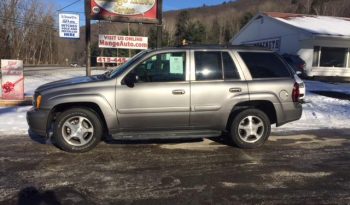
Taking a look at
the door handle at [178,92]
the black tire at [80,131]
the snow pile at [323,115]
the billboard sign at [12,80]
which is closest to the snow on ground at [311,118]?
the snow pile at [323,115]

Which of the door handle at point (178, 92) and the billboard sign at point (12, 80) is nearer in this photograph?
the door handle at point (178, 92)

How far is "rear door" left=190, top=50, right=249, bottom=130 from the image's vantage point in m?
6.82

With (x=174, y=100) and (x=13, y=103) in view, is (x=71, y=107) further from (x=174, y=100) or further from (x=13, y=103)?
(x=13, y=103)

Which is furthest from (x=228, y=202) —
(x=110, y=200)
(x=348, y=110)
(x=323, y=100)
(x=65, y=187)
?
(x=323, y=100)

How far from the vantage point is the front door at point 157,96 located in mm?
6605

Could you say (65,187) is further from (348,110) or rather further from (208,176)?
(348,110)

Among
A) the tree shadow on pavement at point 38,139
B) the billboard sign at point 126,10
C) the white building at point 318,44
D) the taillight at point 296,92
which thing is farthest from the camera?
the white building at point 318,44

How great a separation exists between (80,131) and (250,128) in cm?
290

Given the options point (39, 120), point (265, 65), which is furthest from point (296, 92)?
point (39, 120)

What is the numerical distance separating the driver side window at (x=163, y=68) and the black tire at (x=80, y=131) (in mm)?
1026

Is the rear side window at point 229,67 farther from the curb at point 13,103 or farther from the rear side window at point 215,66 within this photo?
the curb at point 13,103

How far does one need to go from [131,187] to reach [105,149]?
6.45 feet

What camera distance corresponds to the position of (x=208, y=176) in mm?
5559

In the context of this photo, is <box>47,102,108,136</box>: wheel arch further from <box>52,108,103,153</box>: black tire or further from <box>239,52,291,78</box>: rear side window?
<box>239,52,291,78</box>: rear side window
